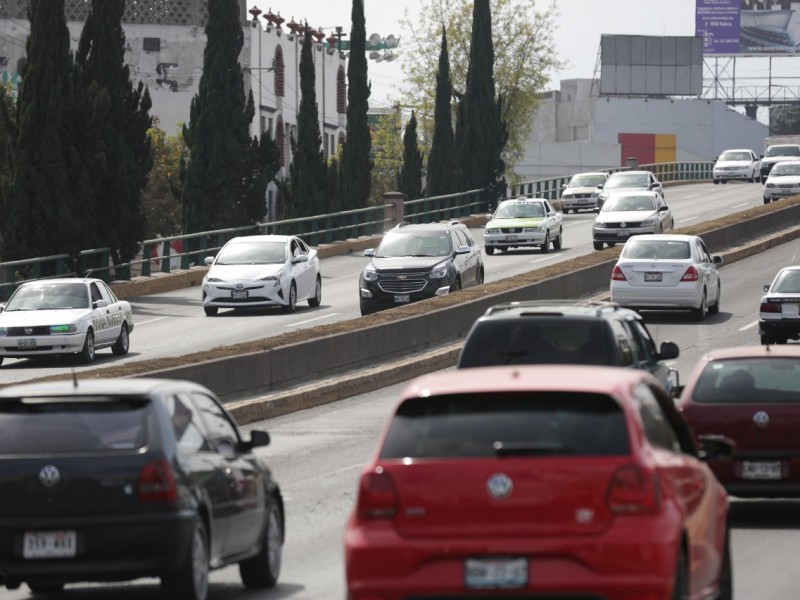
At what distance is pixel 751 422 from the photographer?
15570 mm

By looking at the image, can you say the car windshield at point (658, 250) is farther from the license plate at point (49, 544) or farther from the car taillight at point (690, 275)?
the license plate at point (49, 544)

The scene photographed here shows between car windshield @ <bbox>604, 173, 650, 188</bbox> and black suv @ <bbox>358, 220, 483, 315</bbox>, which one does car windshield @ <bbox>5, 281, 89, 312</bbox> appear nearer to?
black suv @ <bbox>358, 220, 483, 315</bbox>

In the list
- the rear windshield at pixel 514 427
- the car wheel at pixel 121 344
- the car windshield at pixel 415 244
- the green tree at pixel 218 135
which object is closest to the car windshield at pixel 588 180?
the green tree at pixel 218 135

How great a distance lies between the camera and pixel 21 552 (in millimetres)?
10828

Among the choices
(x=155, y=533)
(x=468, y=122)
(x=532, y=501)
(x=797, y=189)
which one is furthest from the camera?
(x=468, y=122)

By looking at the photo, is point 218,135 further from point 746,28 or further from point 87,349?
point 746,28

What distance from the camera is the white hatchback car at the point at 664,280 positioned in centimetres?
3666

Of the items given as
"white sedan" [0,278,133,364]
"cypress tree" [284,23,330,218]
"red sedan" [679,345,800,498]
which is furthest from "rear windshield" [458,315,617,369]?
"cypress tree" [284,23,330,218]

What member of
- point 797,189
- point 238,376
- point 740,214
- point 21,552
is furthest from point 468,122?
point 21,552

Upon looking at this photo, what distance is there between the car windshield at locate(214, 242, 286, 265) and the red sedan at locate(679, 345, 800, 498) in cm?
2524

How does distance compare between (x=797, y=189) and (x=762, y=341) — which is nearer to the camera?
(x=762, y=341)

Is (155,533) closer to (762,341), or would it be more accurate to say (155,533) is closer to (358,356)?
(358,356)

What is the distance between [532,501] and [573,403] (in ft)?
1.75

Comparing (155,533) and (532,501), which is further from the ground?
(532,501)
